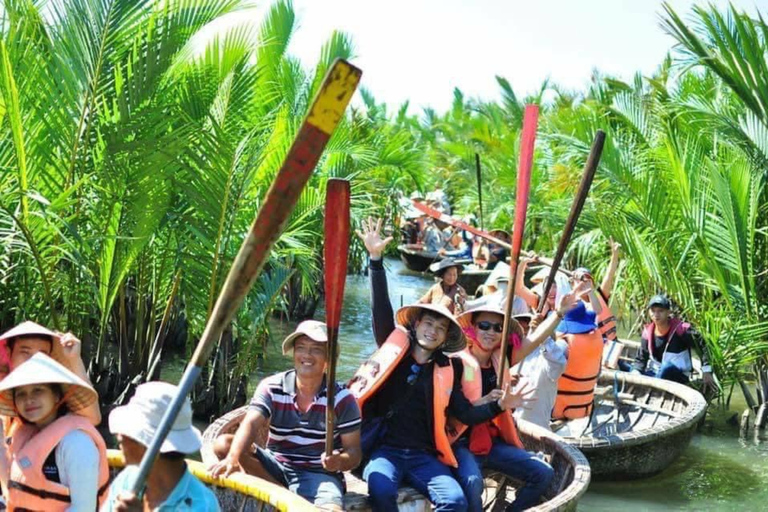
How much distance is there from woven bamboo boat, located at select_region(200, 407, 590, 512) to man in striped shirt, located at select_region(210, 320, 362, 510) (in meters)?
0.28

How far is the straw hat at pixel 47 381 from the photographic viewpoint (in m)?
3.60

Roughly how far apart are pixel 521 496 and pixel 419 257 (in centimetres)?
1853

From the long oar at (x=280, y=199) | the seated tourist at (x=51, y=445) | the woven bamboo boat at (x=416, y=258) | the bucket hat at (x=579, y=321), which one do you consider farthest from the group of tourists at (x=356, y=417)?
the woven bamboo boat at (x=416, y=258)

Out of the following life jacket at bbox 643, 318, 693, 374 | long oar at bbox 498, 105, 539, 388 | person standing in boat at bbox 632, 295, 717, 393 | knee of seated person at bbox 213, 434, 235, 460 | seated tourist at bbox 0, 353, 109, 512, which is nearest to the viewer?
seated tourist at bbox 0, 353, 109, 512

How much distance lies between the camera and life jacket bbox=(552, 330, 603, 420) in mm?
8141

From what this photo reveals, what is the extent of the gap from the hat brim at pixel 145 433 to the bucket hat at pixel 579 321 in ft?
17.9

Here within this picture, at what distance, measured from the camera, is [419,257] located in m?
24.4

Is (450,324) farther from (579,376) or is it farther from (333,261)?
(579,376)

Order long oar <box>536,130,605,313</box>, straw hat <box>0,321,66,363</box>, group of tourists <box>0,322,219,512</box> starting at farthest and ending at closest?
1. long oar <box>536,130,605,313</box>
2. straw hat <box>0,321,66,363</box>
3. group of tourists <box>0,322,219,512</box>

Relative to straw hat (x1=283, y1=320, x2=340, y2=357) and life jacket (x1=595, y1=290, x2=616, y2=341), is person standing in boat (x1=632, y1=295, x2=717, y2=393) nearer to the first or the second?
life jacket (x1=595, y1=290, x2=616, y2=341)

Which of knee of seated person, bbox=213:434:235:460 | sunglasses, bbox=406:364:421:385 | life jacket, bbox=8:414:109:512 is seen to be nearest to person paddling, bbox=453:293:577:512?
sunglasses, bbox=406:364:421:385

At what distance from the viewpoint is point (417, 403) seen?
17.9 ft

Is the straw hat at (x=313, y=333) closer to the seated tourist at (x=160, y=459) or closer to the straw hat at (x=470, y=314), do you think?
the straw hat at (x=470, y=314)

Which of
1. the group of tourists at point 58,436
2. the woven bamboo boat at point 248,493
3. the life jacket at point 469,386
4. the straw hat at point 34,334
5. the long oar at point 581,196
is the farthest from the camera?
the long oar at point 581,196
